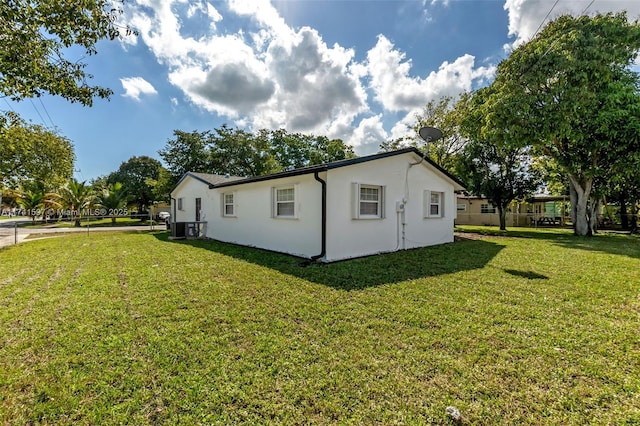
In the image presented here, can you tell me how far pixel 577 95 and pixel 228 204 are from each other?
1643 centimetres

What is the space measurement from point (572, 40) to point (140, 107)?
21.0 metres

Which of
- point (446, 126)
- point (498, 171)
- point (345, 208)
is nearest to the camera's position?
point (345, 208)

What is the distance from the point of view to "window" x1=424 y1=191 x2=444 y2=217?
Answer: 1048cm

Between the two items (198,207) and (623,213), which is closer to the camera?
(198,207)

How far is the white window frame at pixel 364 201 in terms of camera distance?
8047mm

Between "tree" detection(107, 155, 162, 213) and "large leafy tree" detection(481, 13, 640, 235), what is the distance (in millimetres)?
38337

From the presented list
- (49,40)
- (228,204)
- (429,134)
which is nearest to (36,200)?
(228,204)

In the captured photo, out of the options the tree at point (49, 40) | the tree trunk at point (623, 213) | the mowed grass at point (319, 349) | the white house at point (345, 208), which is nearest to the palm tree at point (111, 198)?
the white house at point (345, 208)

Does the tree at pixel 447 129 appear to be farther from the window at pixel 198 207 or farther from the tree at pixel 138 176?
the tree at pixel 138 176

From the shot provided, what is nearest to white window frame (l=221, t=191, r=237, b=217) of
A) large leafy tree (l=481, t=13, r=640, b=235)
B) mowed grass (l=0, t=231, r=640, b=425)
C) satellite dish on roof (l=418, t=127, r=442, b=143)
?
mowed grass (l=0, t=231, r=640, b=425)

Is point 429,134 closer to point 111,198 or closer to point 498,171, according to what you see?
point 498,171

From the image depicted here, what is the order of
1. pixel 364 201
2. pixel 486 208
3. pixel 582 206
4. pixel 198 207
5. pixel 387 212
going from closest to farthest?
pixel 364 201 < pixel 387 212 < pixel 582 206 < pixel 198 207 < pixel 486 208

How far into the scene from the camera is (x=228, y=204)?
12.5 metres

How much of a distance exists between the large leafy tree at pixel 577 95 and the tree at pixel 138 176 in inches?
1509
